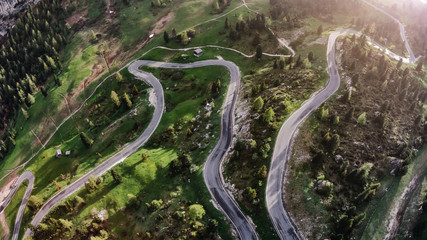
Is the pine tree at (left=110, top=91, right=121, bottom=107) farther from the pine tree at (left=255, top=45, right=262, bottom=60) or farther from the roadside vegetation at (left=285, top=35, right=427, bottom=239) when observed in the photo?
the roadside vegetation at (left=285, top=35, right=427, bottom=239)

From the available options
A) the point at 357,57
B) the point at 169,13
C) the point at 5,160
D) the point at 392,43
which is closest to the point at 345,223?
the point at 357,57

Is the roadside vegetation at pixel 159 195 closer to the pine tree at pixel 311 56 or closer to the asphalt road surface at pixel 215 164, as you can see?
the asphalt road surface at pixel 215 164

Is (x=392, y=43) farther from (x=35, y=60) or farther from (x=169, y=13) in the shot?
(x=35, y=60)

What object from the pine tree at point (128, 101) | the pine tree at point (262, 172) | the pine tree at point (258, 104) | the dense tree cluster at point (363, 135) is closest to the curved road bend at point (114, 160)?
the pine tree at point (128, 101)

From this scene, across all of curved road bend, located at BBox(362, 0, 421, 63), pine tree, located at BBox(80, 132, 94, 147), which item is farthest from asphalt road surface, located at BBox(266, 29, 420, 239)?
pine tree, located at BBox(80, 132, 94, 147)

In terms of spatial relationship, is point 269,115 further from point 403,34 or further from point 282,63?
point 403,34
